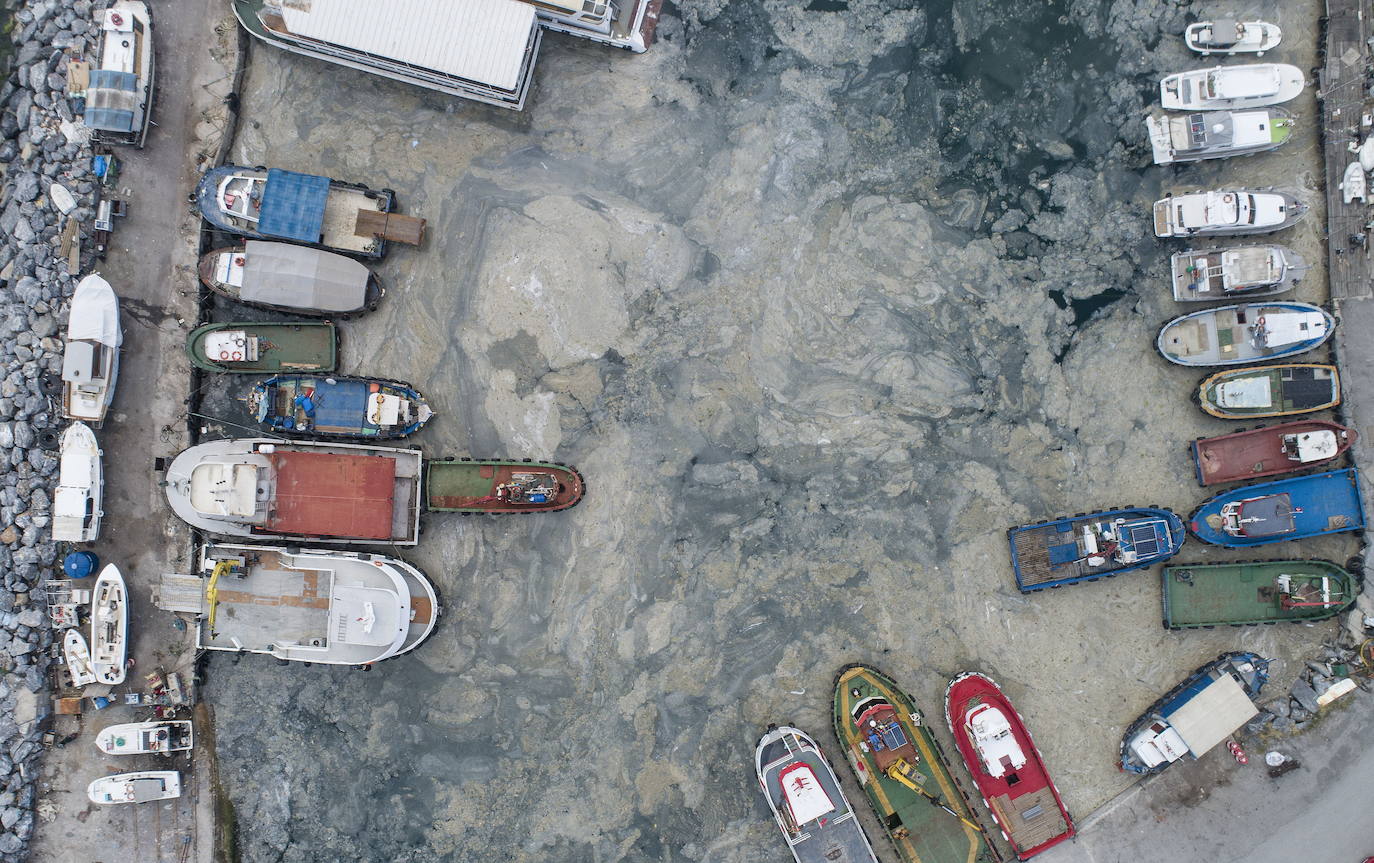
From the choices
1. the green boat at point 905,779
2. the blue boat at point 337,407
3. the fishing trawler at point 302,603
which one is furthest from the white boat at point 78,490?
the green boat at point 905,779

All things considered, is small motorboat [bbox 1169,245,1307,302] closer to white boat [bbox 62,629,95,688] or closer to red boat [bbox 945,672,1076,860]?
red boat [bbox 945,672,1076,860]

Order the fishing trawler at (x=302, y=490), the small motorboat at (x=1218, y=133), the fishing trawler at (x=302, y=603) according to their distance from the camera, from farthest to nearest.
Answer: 1. the small motorboat at (x=1218, y=133)
2. the fishing trawler at (x=302, y=603)
3. the fishing trawler at (x=302, y=490)

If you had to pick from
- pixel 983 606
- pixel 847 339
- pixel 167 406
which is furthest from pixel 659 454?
pixel 167 406

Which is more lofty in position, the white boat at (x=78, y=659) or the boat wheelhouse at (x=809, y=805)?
the white boat at (x=78, y=659)

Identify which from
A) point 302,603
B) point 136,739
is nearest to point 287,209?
point 302,603

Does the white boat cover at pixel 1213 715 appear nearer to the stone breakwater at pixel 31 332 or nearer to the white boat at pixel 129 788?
the white boat at pixel 129 788

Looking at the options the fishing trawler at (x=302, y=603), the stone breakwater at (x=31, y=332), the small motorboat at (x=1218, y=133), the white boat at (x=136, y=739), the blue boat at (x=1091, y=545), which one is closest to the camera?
the fishing trawler at (x=302, y=603)
